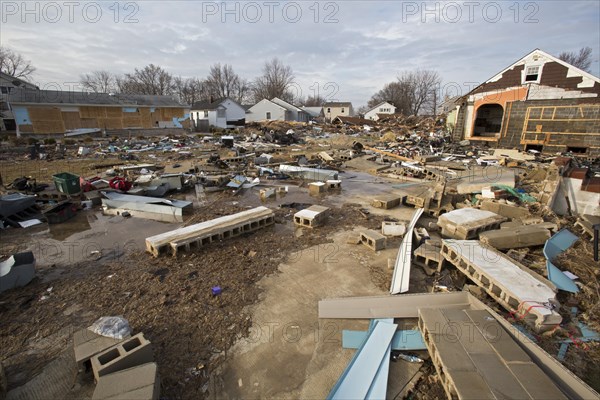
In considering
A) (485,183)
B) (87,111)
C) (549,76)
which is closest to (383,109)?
(549,76)

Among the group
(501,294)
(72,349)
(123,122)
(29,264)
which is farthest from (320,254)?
(123,122)

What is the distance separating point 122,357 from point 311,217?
13.3ft

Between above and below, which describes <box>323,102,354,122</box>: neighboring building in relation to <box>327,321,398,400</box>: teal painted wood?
above

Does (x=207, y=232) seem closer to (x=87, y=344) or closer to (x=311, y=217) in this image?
(x=311, y=217)

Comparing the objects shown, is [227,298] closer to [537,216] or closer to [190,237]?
[190,237]

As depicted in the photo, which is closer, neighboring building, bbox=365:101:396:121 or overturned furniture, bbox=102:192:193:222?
overturned furniture, bbox=102:192:193:222

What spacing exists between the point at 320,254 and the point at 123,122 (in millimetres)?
31058

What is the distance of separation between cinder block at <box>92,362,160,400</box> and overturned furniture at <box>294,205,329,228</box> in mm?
3990

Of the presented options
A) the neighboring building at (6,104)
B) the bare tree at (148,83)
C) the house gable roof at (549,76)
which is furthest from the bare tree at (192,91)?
the house gable roof at (549,76)

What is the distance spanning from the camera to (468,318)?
2.95m

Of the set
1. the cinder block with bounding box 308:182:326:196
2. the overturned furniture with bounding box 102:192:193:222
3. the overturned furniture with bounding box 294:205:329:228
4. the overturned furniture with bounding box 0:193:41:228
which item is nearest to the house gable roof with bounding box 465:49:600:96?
the cinder block with bounding box 308:182:326:196

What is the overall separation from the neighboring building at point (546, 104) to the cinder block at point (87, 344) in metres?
20.1

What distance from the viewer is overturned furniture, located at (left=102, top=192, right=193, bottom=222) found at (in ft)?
21.7

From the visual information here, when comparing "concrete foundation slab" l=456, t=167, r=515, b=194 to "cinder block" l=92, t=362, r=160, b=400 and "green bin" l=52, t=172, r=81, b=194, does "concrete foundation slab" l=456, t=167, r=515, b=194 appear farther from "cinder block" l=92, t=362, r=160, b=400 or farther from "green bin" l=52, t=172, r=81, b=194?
"green bin" l=52, t=172, r=81, b=194
